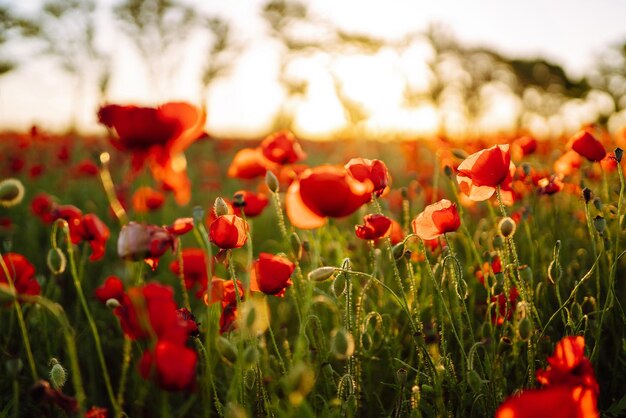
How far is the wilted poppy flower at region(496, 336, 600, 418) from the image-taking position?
30.0 inches

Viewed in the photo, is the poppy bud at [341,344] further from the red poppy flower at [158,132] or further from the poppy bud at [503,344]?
the poppy bud at [503,344]

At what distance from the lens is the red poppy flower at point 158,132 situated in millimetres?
956

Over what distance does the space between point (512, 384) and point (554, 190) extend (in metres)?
0.66

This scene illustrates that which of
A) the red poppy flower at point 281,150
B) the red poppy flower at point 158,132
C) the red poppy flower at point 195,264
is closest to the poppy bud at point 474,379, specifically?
the red poppy flower at point 158,132

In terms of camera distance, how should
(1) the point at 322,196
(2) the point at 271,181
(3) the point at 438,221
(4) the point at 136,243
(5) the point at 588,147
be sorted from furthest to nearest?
(5) the point at 588,147, (2) the point at 271,181, (3) the point at 438,221, (1) the point at 322,196, (4) the point at 136,243

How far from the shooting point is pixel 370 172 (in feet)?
4.47

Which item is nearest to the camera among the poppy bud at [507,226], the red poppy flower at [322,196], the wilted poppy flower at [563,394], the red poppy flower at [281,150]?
the wilted poppy flower at [563,394]

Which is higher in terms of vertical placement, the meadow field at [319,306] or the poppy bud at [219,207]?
the poppy bud at [219,207]

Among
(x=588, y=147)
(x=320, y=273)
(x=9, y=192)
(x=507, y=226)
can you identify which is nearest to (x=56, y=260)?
(x=9, y=192)

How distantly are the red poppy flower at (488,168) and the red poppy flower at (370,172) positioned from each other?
24 cm

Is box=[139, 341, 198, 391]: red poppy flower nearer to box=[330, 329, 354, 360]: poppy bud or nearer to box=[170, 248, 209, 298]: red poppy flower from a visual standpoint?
box=[330, 329, 354, 360]: poppy bud

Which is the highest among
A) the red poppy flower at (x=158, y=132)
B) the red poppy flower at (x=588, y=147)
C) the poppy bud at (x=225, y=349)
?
the red poppy flower at (x=158, y=132)

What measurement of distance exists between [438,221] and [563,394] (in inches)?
26.1

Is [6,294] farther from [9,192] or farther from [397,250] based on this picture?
[397,250]
